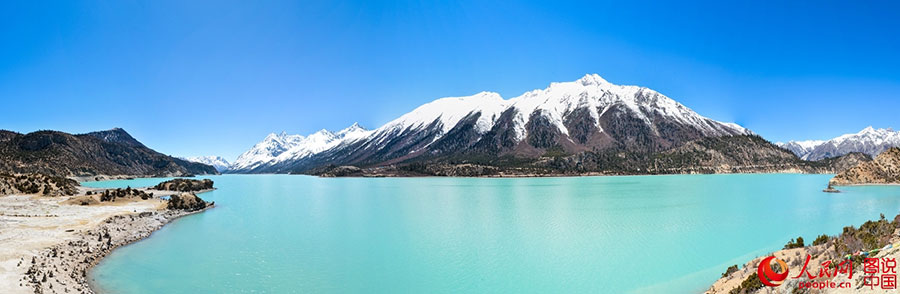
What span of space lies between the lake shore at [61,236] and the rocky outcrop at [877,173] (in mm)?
129182

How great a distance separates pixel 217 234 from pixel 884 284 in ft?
142

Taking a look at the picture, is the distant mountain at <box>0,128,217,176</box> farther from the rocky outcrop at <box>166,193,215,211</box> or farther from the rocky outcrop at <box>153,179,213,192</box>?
the rocky outcrop at <box>166,193,215,211</box>

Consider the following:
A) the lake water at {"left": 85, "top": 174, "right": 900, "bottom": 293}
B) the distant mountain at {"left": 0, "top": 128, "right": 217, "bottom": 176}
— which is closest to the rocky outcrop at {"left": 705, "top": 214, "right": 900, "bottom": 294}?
the lake water at {"left": 85, "top": 174, "right": 900, "bottom": 293}

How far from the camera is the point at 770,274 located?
1606cm

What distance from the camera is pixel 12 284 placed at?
18.8 meters

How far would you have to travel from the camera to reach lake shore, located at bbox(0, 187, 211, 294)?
66.2 ft

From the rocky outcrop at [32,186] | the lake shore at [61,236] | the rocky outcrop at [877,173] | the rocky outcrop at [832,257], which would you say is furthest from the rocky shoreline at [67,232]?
the rocky outcrop at [877,173]

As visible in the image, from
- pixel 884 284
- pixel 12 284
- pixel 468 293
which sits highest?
pixel 884 284

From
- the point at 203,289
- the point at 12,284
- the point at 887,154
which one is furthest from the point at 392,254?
the point at 887,154

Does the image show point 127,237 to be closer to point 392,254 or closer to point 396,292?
point 392,254

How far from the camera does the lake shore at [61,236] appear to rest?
20188 mm

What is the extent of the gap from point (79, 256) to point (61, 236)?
7401 mm

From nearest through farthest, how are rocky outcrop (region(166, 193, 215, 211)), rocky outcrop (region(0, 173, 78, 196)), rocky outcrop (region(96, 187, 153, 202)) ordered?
rocky outcrop (region(166, 193, 215, 211))
rocky outcrop (region(96, 187, 153, 202))
rocky outcrop (region(0, 173, 78, 196))

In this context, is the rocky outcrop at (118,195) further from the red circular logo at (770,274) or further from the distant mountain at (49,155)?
the distant mountain at (49,155)
